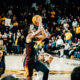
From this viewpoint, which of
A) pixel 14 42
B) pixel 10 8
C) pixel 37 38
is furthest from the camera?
pixel 10 8

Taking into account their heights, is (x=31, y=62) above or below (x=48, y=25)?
below

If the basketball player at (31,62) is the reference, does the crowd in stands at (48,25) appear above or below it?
above

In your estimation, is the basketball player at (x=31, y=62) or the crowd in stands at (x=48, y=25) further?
the crowd in stands at (x=48, y=25)

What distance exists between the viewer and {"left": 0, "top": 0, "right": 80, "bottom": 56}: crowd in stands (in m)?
11.2

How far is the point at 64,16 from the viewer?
47.9 ft

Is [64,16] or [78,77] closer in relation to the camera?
[78,77]

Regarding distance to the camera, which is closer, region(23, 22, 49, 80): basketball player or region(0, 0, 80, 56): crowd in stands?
region(23, 22, 49, 80): basketball player

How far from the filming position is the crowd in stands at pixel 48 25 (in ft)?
36.7

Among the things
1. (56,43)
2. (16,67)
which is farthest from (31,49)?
(56,43)

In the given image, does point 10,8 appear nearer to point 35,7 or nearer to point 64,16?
point 35,7

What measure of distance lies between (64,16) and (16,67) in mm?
7627

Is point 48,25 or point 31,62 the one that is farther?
point 48,25

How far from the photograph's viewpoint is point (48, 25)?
13.0 metres

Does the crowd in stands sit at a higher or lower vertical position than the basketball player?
higher
